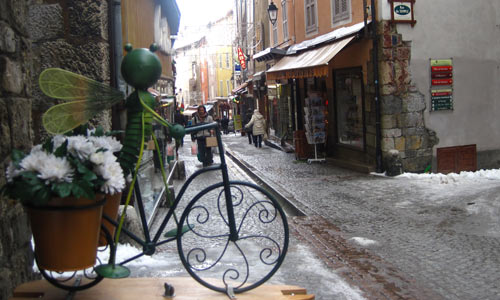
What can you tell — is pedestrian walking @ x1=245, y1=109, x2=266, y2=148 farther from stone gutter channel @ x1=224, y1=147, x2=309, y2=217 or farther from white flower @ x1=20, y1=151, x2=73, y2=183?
white flower @ x1=20, y1=151, x2=73, y2=183

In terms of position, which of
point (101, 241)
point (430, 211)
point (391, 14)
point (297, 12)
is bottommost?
point (430, 211)

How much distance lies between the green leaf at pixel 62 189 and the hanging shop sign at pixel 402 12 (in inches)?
426

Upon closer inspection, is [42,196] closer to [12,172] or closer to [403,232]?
[12,172]

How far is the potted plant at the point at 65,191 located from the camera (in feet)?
8.09

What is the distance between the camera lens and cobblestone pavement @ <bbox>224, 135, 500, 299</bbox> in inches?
198

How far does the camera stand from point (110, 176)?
258 centimetres

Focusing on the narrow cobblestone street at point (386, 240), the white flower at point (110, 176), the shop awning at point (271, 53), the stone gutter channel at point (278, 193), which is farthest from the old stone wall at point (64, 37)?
the shop awning at point (271, 53)

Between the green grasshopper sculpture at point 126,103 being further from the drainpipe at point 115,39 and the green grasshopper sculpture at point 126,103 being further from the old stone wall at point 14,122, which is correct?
the drainpipe at point 115,39

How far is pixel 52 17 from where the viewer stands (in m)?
5.00

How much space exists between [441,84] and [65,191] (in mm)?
11546

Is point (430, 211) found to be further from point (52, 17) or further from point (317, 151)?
point (317, 151)

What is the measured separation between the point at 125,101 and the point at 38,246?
2.92 feet

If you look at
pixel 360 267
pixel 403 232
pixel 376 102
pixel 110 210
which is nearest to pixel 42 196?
pixel 110 210

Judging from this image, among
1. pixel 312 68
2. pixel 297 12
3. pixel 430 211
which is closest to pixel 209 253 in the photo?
pixel 430 211
